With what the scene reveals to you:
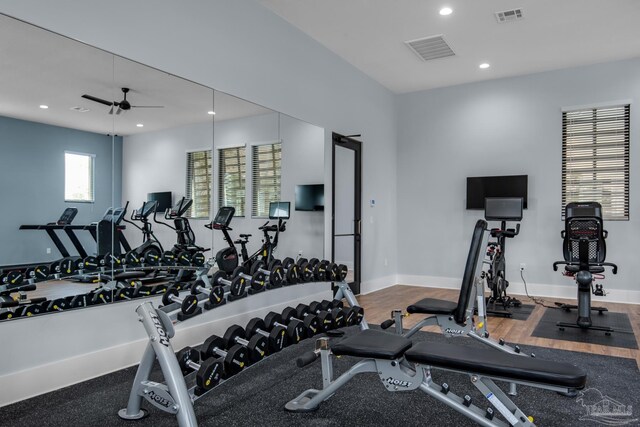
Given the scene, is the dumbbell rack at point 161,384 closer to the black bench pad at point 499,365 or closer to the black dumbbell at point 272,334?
the black dumbbell at point 272,334

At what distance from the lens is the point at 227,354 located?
228 centimetres

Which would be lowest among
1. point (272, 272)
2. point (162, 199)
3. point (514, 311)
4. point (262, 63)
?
point (514, 311)

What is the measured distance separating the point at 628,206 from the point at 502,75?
2.37 meters

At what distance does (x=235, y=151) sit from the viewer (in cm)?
395

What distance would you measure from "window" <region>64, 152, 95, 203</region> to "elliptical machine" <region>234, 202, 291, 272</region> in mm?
1418

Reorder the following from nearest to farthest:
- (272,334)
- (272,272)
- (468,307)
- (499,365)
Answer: (499,365) → (272,334) → (468,307) → (272,272)

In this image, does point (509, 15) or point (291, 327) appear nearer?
point (291, 327)

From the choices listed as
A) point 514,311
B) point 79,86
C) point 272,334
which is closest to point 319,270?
point 272,334

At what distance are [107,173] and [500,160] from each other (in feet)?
17.1

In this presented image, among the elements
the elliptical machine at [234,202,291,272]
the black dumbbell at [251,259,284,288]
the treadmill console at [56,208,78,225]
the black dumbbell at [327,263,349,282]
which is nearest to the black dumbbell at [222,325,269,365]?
the black dumbbell at [251,259,284,288]

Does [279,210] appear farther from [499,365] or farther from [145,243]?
[499,365]

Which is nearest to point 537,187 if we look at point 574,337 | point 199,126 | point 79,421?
point 574,337

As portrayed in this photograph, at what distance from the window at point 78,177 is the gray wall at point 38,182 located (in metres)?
0.03

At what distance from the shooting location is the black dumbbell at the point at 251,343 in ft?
7.86
